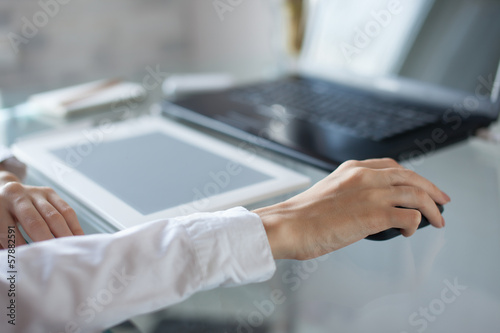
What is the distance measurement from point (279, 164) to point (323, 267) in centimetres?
30

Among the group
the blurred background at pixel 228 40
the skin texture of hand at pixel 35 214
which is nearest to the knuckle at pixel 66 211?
the skin texture of hand at pixel 35 214

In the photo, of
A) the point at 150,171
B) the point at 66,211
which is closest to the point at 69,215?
the point at 66,211

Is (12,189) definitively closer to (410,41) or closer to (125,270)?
(125,270)

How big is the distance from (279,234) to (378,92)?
2.26 ft

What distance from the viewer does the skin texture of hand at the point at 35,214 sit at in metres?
0.62

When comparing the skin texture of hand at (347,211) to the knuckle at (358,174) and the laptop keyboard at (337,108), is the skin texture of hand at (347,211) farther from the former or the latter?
the laptop keyboard at (337,108)

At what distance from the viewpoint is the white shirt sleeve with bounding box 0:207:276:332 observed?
488 mm

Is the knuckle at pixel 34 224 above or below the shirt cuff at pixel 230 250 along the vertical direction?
below

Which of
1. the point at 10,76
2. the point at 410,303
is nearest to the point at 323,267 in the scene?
the point at 410,303

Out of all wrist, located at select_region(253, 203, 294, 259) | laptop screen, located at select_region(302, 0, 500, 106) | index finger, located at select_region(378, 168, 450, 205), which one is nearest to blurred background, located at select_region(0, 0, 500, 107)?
laptop screen, located at select_region(302, 0, 500, 106)

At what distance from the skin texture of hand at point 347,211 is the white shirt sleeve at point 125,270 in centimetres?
4

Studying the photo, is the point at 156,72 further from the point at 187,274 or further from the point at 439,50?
the point at 187,274

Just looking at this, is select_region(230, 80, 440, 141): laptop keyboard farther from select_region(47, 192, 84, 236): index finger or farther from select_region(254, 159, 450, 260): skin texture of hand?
select_region(47, 192, 84, 236): index finger

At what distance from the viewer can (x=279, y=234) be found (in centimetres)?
58
